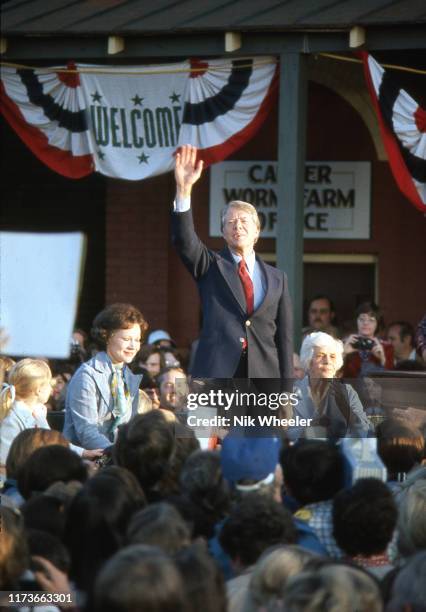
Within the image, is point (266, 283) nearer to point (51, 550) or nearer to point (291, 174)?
point (51, 550)

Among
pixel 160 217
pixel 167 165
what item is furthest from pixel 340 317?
pixel 167 165

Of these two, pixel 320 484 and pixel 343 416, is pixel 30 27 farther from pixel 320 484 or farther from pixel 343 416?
pixel 320 484

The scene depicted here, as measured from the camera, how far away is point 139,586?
8.50ft

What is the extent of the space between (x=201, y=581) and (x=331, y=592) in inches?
12.9

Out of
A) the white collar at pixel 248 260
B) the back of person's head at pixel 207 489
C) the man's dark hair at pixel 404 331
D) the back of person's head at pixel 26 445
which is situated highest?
the white collar at pixel 248 260

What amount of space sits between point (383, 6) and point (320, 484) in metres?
5.80

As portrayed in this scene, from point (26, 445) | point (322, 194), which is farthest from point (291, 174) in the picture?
point (26, 445)

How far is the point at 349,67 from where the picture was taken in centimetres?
1140

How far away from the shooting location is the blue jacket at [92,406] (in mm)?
5852

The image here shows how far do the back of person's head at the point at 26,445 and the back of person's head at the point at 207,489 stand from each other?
0.68 m

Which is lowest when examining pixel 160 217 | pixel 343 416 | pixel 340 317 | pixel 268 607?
pixel 268 607

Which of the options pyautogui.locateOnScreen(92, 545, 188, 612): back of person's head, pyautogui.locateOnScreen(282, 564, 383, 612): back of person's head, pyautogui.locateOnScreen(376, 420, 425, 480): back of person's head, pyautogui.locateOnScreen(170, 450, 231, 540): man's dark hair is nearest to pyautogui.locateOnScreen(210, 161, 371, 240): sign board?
pyautogui.locateOnScreen(376, 420, 425, 480): back of person's head

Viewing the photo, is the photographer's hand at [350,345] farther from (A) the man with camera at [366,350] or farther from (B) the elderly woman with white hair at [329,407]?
(B) the elderly woman with white hair at [329,407]

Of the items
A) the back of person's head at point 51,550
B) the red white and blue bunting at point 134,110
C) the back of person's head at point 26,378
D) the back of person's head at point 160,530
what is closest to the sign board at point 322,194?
the red white and blue bunting at point 134,110
